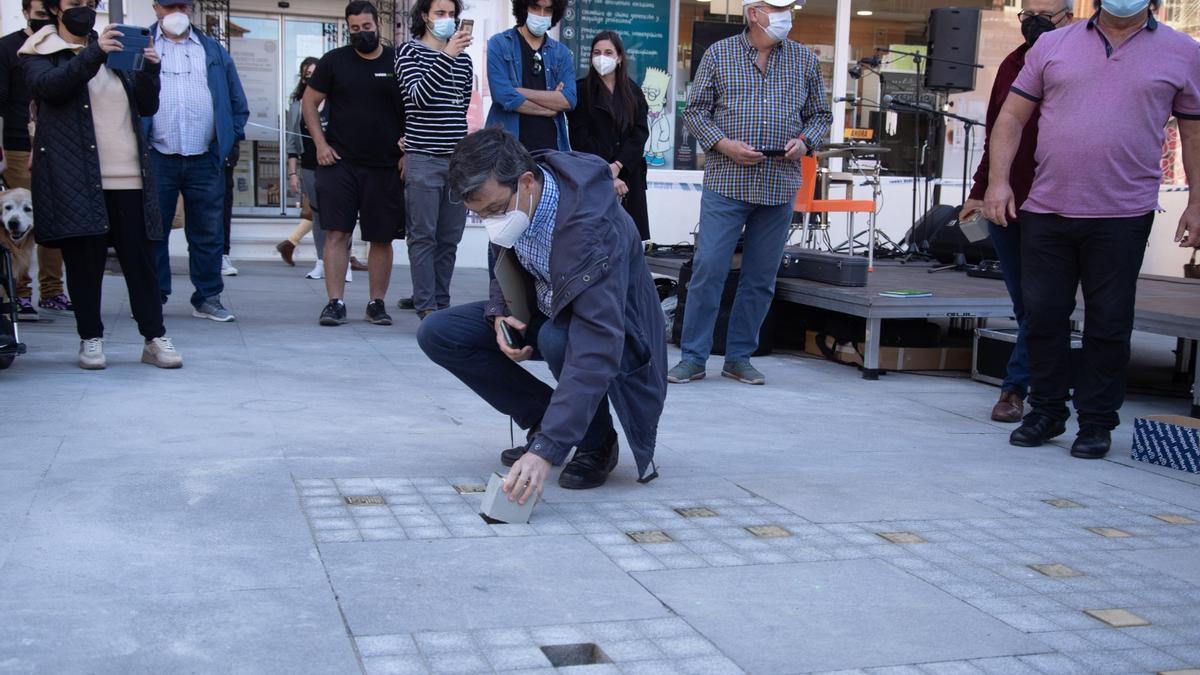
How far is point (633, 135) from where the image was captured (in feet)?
23.4

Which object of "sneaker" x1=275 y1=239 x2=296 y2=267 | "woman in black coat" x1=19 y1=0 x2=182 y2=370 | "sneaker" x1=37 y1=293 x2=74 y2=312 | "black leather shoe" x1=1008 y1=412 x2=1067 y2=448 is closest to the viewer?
"black leather shoe" x1=1008 y1=412 x2=1067 y2=448

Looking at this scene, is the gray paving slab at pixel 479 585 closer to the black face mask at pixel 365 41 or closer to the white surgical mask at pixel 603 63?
the white surgical mask at pixel 603 63

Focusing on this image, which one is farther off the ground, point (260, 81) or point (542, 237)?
point (260, 81)

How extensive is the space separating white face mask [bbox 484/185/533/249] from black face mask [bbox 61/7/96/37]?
2.92 m

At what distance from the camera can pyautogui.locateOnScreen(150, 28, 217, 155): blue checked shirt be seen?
22.7 ft

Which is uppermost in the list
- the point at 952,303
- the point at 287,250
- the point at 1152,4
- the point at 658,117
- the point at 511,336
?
the point at 1152,4

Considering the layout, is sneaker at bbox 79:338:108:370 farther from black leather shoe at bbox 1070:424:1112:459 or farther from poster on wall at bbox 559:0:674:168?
poster on wall at bbox 559:0:674:168

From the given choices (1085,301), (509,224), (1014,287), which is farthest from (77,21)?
(1085,301)

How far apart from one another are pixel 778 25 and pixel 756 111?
1.35 ft

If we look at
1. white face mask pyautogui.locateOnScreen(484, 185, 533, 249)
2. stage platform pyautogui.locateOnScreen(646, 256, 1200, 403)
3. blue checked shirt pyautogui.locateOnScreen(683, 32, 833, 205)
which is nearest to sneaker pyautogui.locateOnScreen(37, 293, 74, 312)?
blue checked shirt pyautogui.locateOnScreen(683, 32, 833, 205)

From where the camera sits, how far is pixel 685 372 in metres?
6.07

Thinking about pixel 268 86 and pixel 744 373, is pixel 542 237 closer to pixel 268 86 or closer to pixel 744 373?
pixel 744 373

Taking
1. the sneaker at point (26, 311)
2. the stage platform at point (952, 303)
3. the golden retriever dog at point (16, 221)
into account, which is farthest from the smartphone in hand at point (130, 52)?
the stage platform at point (952, 303)

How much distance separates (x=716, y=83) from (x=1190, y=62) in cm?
226
